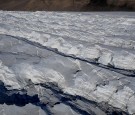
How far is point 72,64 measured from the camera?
33.7 inches

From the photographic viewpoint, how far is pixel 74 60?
880 millimetres

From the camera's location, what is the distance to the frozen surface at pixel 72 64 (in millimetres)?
743

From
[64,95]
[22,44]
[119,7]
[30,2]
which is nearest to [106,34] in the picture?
[22,44]

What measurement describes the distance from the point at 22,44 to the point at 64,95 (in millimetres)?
352

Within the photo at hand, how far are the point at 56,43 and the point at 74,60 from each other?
15cm

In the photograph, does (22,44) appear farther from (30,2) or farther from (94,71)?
(30,2)

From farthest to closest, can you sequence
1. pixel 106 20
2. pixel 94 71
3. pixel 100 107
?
pixel 106 20 < pixel 94 71 < pixel 100 107

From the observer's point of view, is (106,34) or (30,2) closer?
(106,34)

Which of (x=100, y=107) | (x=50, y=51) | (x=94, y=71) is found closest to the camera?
(x=100, y=107)

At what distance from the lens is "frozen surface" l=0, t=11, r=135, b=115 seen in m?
0.74

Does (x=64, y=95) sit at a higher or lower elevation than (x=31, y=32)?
lower

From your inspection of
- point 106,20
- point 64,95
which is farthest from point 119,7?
point 64,95

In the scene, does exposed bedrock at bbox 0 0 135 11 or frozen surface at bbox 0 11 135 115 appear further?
exposed bedrock at bbox 0 0 135 11

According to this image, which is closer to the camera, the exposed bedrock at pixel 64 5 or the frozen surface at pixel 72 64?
the frozen surface at pixel 72 64
